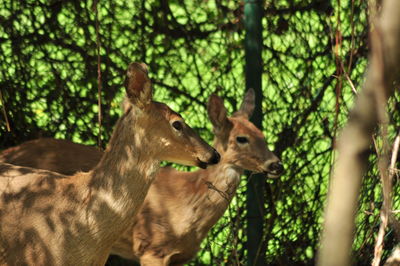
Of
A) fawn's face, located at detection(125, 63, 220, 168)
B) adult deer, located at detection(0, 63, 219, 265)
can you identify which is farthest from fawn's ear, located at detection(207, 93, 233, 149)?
adult deer, located at detection(0, 63, 219, 265)

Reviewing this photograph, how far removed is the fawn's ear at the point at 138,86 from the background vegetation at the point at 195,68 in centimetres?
143

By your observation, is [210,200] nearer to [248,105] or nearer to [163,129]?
[248,105]

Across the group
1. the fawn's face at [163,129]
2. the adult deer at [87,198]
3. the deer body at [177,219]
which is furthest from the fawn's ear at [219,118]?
the adult deer at [87,198]

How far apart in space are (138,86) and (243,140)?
1.31 metres

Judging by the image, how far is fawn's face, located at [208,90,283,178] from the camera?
508cm

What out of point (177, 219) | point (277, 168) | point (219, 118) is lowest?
point (177, 219)

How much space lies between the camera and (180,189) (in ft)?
17.0

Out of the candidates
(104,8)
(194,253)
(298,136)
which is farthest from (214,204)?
(104,8)

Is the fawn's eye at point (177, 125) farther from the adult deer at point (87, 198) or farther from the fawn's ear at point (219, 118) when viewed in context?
the fawn's ear at point (219, 118)

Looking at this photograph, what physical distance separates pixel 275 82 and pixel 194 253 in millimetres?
1308

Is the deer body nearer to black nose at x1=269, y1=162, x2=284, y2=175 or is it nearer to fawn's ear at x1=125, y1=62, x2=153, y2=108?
black nose at x1=269, y1=162, x2=284, y2=175

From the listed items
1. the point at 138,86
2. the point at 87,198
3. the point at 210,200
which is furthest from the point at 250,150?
the point at 87,198

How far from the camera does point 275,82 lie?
5.43 meters

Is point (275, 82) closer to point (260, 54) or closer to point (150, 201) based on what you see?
point (260, 54)
